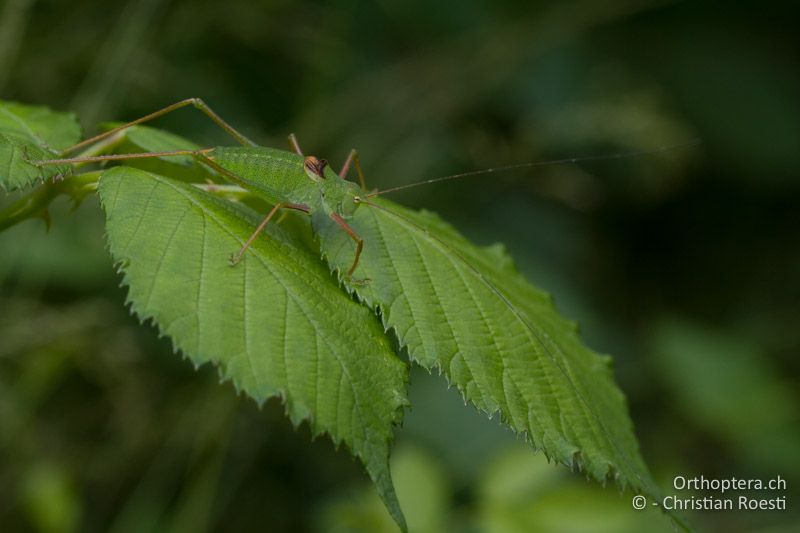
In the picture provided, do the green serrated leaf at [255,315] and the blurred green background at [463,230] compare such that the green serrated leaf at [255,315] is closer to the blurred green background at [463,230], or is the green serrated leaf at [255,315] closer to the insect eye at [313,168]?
the insect eye at [313,168]

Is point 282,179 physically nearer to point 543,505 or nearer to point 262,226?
point 262,226

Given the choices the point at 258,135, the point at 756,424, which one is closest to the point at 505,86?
the point at 258,135

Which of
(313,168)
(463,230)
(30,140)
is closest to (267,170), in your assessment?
(313,168)

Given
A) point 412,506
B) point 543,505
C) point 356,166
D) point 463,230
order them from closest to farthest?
point 356,166, point 543,505, point 412,506, point 463,230

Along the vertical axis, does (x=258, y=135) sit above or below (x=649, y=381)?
above

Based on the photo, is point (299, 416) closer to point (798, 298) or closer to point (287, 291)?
point (287, 291)

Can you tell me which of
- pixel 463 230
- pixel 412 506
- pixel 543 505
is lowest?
pixel 412 506

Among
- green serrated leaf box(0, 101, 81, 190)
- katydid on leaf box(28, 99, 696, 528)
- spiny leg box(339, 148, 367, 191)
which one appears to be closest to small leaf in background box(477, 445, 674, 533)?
katydid on leaf box(28, 99, 696, 528)
